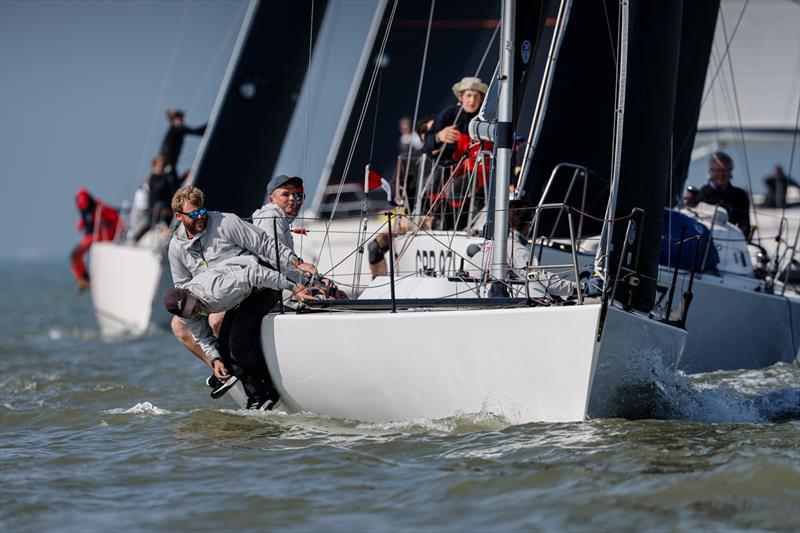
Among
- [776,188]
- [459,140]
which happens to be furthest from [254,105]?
[776,188]

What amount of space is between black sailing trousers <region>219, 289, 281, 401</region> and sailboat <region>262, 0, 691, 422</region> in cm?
7

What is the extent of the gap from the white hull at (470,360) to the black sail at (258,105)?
5.31m

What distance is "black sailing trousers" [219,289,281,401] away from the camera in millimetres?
6891

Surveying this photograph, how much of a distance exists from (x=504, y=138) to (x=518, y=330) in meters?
1.33

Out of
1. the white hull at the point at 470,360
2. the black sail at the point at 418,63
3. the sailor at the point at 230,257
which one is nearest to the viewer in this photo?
the white hull at the point at 470,360

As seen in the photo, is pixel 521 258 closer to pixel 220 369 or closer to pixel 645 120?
pixel 645 120

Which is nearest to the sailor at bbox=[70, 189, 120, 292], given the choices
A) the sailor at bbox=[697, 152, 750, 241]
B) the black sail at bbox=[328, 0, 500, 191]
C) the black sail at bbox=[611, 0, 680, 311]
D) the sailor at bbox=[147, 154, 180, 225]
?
the sailor at bbox=[147, 154, 180, 225]

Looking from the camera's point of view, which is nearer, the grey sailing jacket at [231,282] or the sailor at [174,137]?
the grey sailing jacket at [231,282]

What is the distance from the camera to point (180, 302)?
261 inches

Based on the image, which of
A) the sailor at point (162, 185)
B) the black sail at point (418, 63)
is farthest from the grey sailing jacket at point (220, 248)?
the sailor at point (162, 185)

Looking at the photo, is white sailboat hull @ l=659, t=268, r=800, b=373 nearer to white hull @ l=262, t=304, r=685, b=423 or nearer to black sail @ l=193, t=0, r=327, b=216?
white hull @ l=262, t=304, r=685, b=423

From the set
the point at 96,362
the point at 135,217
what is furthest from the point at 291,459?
the point at 135,217

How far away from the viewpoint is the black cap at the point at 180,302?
6.62 meters

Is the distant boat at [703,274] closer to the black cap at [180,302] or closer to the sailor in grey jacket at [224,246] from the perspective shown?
the sailor in grey jacket at [224,246]
